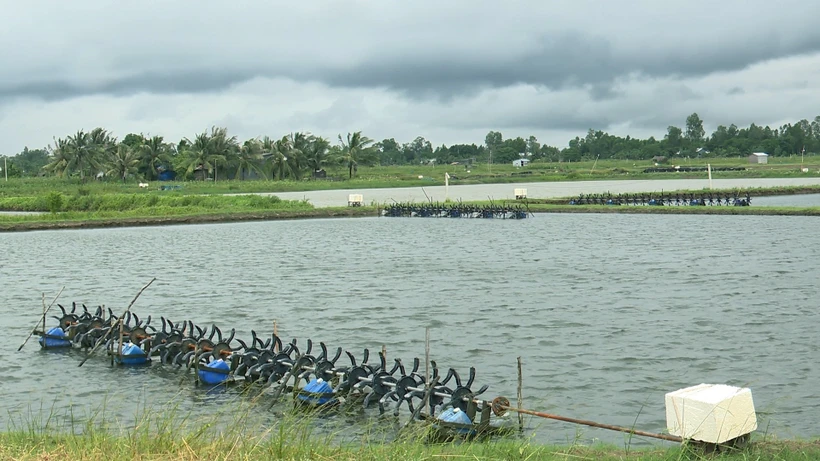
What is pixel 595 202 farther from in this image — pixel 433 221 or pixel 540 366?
pixel 540 366

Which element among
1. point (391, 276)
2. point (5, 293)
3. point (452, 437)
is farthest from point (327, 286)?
point (452, 437)

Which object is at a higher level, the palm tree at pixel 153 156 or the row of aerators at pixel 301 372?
the palm tree at pixel 153 156

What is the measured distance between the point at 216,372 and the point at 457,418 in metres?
6.62

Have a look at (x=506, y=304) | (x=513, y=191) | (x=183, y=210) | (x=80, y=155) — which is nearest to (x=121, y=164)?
(x=80, y=155)

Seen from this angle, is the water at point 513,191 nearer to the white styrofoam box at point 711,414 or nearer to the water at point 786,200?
the water at point 786,200

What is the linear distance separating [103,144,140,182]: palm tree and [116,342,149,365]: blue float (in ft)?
317

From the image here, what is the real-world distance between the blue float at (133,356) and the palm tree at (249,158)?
324ft

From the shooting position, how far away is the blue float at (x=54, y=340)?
23703 mm

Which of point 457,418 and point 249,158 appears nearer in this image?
point 457,418

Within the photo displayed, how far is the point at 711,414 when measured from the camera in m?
11.1

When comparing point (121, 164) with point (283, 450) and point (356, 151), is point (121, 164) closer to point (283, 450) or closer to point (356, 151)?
point (356, 151)

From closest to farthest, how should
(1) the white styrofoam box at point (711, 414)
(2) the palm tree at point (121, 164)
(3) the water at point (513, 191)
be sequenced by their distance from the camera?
1. (1) the white styrofoam box at point (711, 414)
2. (3) the water at point (513, 191)
3. (2) the palm tree at point (121, 164)

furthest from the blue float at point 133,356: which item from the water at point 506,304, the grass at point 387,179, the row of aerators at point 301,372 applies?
the grass at point 387,179

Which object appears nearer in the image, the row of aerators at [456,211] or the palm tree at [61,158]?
the row of aerators at [456,211]
